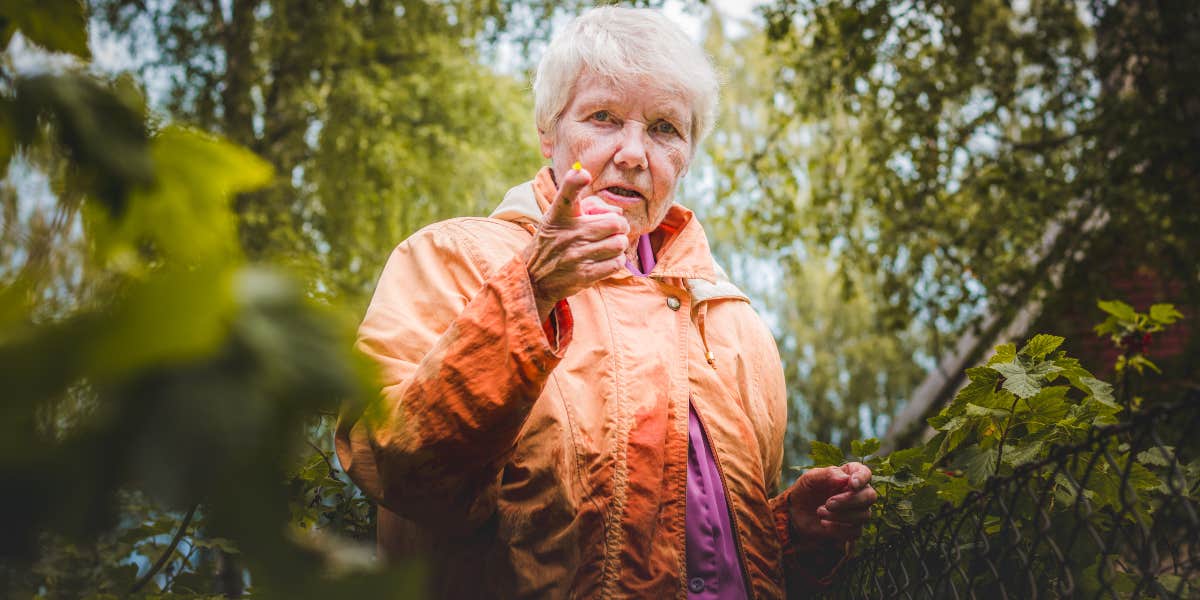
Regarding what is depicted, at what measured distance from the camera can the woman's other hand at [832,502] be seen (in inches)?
75.6

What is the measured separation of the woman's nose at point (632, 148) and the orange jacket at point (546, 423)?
0.17 m

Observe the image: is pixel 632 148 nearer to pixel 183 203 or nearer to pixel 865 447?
pixel 865 447

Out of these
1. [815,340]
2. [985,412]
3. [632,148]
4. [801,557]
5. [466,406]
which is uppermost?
[632,148]

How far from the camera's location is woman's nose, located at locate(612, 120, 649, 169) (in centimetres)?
210

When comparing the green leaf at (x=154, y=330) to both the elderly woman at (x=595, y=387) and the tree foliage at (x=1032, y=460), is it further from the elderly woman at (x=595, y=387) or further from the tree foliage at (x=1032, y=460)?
the tree foliage at (x=1032, y=460)

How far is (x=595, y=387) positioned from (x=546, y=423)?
0.14 m

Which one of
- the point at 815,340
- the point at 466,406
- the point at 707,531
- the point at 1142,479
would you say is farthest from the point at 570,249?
the point at 815,340

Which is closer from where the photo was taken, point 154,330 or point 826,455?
point 154,330

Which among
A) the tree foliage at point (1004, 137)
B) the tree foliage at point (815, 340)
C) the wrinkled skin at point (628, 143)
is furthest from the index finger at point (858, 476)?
the tree foliage at point (815, 340)

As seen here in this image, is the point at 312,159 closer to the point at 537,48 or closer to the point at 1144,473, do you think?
the point at 537,48

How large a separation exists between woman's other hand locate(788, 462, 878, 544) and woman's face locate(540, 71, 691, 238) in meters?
0.65

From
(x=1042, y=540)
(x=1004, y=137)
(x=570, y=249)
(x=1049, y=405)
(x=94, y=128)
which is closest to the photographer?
(x=94, y=128)

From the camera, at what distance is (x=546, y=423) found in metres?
1.71

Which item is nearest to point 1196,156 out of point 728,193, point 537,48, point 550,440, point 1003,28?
point 1003,28
